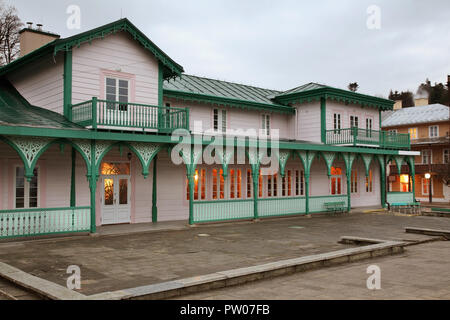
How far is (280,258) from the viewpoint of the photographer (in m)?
9.88

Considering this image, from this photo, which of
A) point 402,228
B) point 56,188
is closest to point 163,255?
point 56,188

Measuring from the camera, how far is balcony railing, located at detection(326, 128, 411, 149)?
23375mm

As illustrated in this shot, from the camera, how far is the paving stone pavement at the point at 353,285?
652 centimetres

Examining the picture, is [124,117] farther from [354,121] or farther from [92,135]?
[354,121]

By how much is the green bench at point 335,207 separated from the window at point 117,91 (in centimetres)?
1166

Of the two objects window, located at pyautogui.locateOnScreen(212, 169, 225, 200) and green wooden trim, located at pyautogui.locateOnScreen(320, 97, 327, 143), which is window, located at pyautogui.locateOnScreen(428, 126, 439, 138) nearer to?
green wooden trim, located at pyautogui.locateOnScreen(320, 97, 327, 143)

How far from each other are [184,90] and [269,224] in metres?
7.41

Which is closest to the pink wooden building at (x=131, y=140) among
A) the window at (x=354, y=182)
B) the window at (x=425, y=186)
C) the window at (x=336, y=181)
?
the window at (x=336, y=181)

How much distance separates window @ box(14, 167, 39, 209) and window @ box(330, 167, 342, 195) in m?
16.8

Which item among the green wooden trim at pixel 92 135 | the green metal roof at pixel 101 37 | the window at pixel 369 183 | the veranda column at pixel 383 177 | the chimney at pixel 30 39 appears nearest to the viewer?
the green wooden trim at pixel 92 135

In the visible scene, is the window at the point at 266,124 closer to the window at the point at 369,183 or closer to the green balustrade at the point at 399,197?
the window at the point at 369,183

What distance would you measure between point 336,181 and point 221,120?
28.8ft

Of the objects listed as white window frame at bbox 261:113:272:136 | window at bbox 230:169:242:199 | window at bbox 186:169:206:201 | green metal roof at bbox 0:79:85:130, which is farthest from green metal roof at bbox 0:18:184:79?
white window frame at bbox 261:113:272:136

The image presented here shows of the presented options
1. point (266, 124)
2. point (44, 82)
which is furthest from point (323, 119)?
point (44, 82)
